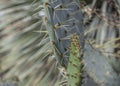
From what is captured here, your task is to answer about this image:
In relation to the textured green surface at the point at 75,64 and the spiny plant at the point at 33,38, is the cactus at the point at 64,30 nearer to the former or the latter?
the textured green surface at the point at 75,64

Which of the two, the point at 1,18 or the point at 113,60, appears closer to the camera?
the point at 113,60

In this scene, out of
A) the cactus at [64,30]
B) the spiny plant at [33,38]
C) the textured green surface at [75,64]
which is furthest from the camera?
the spiny plant at [33,38]

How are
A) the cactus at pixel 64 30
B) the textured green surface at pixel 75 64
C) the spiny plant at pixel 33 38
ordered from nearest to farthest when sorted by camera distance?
the textured green surface at pixel 75 64, the cactus at pixel 64 30, the spiny plant at pixel 33 38

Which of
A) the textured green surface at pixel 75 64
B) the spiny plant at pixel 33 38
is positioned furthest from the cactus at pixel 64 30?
the spiny plant at pixel 33 38

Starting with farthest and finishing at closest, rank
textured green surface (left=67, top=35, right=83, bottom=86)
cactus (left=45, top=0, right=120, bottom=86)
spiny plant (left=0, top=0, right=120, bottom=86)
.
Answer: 1. spiny plant (left=0, top=0, right=120, bottom=86)
2. cactus (left=45, top=0, right=120, bottom=86)
3. textured green surface (left=67, top=35, right=83, bottom=86)

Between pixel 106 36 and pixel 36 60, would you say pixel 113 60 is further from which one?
pixel 36 60

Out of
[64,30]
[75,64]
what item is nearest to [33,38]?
[64,30]

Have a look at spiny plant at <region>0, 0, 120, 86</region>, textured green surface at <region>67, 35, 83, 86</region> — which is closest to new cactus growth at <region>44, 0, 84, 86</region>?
textured green surface at <region>67, 35, 83, 86</region>

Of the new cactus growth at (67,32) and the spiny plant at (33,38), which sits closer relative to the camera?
the new cactus growth at (67,32)

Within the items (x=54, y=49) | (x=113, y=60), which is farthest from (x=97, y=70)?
(x=54, y=49)

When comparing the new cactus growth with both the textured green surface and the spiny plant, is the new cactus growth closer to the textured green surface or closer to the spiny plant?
the textured green surface

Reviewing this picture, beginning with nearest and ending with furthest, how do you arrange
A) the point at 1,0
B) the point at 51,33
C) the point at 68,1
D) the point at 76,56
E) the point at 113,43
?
the point at 76,56 → the point at 51,33 → the point at 68,1 → the point at 113,43 → the point at 1,0
